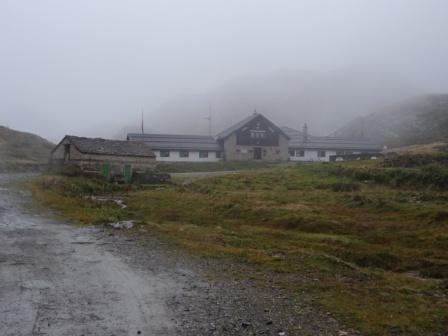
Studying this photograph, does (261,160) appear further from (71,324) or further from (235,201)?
(71,324)

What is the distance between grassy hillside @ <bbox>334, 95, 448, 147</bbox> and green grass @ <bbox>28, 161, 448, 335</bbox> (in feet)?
229

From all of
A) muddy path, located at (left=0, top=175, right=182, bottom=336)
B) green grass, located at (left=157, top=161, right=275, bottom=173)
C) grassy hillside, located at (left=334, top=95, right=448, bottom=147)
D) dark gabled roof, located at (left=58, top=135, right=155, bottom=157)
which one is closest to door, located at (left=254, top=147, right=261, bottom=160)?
green grass, located at (left=157, top=161, right=275, bottom=173)

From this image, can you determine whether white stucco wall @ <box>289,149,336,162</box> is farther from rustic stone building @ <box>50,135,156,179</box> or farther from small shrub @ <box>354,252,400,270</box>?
small shrub @ <box>354,252,400,270</box>

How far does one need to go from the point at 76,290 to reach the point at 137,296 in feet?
4.56

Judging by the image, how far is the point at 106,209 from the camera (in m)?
26.0

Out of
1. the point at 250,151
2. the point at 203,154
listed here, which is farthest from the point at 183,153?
the point at 250,151

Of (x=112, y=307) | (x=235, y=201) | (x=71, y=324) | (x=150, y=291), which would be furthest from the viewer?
(x=235, y=201)

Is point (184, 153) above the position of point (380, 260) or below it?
above

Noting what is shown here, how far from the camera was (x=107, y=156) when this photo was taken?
165ft

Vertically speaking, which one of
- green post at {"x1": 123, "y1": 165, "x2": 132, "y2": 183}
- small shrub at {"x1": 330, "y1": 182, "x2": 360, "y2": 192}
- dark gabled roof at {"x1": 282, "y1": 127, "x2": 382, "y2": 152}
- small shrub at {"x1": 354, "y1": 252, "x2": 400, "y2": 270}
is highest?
dark gabled roof at {"x1": 282, "y1": 127, "x2": 382, "y2": 152}

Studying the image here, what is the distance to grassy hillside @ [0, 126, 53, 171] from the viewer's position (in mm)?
68562

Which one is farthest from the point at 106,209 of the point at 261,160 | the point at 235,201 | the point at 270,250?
the point at 261,160

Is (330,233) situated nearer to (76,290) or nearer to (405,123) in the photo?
(76,290)

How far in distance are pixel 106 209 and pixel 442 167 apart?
22798 millimetres
